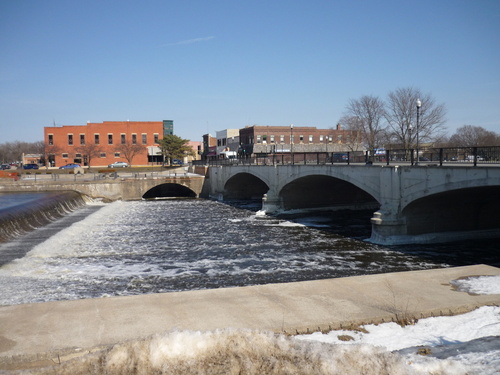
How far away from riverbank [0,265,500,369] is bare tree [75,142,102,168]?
254 feet

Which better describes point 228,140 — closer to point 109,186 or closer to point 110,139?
point 110,139

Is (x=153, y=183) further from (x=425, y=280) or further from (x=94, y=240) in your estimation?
(x=425, y=280)

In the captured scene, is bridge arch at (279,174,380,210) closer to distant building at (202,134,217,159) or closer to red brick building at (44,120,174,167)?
red brick building at (44,120,174,167)

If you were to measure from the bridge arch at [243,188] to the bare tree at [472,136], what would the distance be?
5149 cm

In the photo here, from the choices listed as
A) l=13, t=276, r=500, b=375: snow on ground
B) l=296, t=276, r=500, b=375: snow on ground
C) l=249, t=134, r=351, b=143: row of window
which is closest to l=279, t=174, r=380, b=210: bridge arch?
l=296, t=276, r=500, b=375: snow on ground

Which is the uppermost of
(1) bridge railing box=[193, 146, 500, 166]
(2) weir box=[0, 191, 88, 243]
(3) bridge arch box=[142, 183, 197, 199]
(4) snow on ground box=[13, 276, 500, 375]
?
(1) bridge railing box=[193, 146, 500, 166]

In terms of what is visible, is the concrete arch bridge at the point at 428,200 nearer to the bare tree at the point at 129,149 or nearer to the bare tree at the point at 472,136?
the bare tree at the point at 129,149

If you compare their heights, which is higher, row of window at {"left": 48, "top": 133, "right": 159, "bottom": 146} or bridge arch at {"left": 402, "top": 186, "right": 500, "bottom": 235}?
row of window at {"left": 48, "top": 133, "right": 159, "bottom": 146}

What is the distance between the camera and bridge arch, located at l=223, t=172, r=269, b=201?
5272 cm

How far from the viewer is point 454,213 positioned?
2403 centimetres

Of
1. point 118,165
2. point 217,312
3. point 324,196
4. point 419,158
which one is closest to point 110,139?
point 118,165

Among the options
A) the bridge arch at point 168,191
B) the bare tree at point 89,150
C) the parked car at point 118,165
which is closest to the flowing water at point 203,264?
the bridge arch at point 168,191

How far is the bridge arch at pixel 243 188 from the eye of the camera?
52719 mm

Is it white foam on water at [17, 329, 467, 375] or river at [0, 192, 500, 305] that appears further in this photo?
river at [0, 192, 500, 305]
